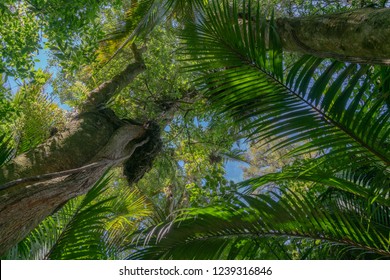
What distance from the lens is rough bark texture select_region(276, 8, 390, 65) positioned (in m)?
1.92

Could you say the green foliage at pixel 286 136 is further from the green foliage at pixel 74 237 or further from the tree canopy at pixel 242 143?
the green foliage at pixel 74 237

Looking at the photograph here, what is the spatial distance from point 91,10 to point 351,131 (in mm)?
2967

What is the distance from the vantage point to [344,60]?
2.16 metres

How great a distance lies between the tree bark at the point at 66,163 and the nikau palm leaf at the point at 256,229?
769 mm

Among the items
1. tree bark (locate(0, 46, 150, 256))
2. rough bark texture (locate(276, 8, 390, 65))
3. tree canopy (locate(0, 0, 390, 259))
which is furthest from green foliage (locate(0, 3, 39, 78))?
rough bark texture (locate(276, 8, 390, 65))

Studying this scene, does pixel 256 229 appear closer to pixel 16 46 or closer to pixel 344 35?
pixel 344 35

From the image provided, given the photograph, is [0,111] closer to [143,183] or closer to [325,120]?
[325,120]

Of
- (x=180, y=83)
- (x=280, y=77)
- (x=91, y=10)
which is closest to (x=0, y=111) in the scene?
(x=91, y=10)

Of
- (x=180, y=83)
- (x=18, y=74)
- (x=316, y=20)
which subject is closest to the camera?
(x=316, y=20)

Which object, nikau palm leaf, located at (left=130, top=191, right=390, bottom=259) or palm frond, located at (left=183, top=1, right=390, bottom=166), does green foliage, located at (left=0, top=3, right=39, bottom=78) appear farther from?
nikau palm leaf, located at (left=130, top=191, right=390, bottom=259)

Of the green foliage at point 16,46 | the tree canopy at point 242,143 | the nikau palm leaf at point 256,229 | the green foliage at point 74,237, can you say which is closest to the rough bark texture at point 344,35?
the tree canopy at point 242,143

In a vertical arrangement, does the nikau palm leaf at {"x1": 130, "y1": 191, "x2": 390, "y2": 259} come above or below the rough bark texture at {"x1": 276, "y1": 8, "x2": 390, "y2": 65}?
below

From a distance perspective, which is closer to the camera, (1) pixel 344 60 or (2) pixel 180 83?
(1) pixel 344 60

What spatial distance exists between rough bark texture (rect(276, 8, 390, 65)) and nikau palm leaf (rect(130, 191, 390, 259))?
0.85 meters
